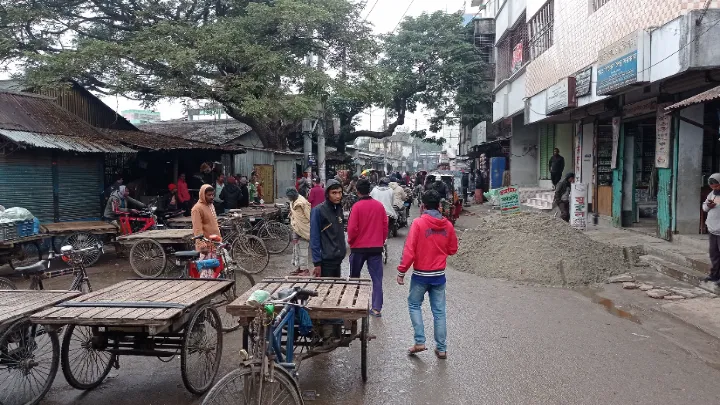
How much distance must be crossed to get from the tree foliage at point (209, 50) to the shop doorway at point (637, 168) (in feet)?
27.9

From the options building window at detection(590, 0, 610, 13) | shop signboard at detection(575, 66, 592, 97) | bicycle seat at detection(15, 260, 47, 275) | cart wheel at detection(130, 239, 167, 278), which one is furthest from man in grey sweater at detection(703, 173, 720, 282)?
cart wheel at detection(130, 239, 167, 278)

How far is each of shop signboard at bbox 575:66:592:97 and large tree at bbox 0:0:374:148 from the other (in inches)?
302

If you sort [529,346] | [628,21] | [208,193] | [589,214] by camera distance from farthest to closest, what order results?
[589,214] < [628,21] < [208,193] < [529,346]

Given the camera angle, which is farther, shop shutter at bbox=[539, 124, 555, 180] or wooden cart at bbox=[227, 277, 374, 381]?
shop shutter at bbox=[539, 124, 555, 180]

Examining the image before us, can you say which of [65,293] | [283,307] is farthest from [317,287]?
[65,293]

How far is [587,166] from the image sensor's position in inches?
682

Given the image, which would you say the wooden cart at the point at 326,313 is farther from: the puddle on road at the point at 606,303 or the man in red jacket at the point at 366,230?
the puddle on road at the point at 606,303

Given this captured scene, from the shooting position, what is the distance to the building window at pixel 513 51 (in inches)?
840

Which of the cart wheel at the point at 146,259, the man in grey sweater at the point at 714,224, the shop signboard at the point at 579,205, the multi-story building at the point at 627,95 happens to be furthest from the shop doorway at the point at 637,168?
the cart wheel at the point at 146,259

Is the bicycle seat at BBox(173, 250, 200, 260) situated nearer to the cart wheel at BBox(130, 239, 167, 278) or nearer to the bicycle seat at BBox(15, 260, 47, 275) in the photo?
the bicycle seat at BBox(15, 260, 47, 275)

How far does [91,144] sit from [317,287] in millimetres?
9822

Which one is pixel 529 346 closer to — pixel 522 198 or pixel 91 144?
pixel 91 144

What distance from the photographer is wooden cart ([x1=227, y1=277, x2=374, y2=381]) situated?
4.25 m

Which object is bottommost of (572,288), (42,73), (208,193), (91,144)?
(572,288)
